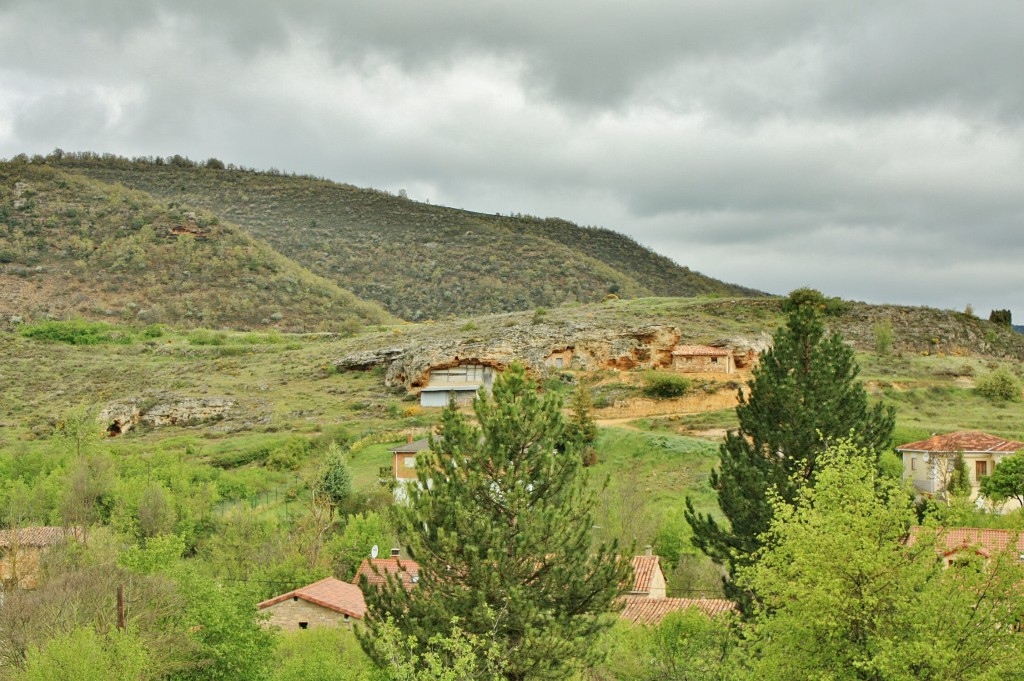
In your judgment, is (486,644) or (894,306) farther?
(894,306)

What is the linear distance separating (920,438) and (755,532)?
26308 mm

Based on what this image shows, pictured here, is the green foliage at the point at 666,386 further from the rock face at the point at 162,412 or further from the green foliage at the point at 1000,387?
the rock face at the point at 162,412

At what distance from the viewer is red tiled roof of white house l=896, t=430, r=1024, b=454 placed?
40.5 meters

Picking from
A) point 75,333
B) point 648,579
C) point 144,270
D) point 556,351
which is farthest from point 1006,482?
point 144,270

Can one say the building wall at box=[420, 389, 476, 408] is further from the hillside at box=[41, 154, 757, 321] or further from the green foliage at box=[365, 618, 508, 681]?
the hillside at box=[41, 154, 757, 321]

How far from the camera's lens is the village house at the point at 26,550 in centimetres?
3219

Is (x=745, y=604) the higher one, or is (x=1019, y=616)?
(x=1019, y=616)

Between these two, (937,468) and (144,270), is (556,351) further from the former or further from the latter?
(144,270)

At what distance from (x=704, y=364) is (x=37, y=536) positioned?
37284mm

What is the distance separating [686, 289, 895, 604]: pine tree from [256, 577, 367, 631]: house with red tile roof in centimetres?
1078

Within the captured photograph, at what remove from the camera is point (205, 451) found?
5316 centimetres

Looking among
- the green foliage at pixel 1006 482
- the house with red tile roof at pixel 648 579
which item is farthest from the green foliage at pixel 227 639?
the green foliage at pixel 1006 482

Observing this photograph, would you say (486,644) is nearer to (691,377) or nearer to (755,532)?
(755,532)

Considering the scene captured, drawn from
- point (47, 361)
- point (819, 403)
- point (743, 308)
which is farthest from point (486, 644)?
point (47, 361)
